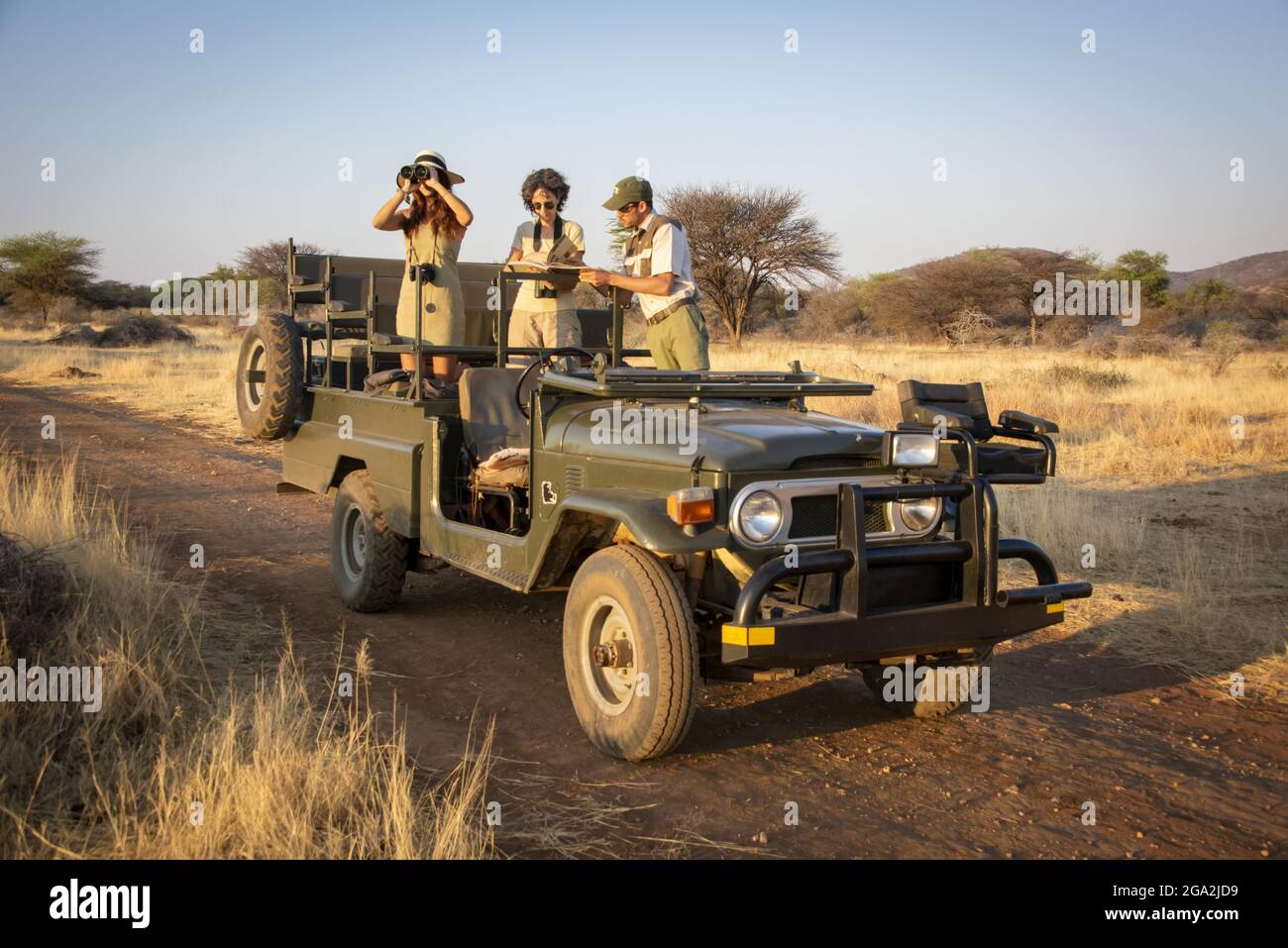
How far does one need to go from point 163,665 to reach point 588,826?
7.02ft

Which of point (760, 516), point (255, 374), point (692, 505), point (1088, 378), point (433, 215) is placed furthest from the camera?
point (1088, 378)

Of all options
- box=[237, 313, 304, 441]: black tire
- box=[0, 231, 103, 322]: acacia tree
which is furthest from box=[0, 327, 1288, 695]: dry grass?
box=[0, 231, 103, 322]: acacia tree

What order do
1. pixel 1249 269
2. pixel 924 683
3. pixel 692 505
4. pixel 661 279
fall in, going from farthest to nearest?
1. pixel 1249 269
2. pixel 661 279
3. pixel 924 683
4. pixel 692 505

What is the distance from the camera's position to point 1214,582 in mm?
6840

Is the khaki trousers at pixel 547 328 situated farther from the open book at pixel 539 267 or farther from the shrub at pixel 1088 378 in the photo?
the shrub at pixel 1088 378

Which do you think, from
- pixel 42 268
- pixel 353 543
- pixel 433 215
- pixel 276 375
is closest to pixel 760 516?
pixel 353 543

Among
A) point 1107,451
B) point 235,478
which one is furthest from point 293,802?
point 1107,451

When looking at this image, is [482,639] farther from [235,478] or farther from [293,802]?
[235,478]

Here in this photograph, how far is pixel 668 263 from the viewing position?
19.4ft

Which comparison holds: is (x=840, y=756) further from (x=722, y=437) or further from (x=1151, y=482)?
(x=1151, y=482)

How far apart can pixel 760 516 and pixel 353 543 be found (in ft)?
11.3

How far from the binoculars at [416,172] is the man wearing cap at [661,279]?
1.26m

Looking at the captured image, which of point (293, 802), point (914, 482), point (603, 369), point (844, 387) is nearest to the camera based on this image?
point (293, 802)

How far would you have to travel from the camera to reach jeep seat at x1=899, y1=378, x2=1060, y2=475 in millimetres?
4539
